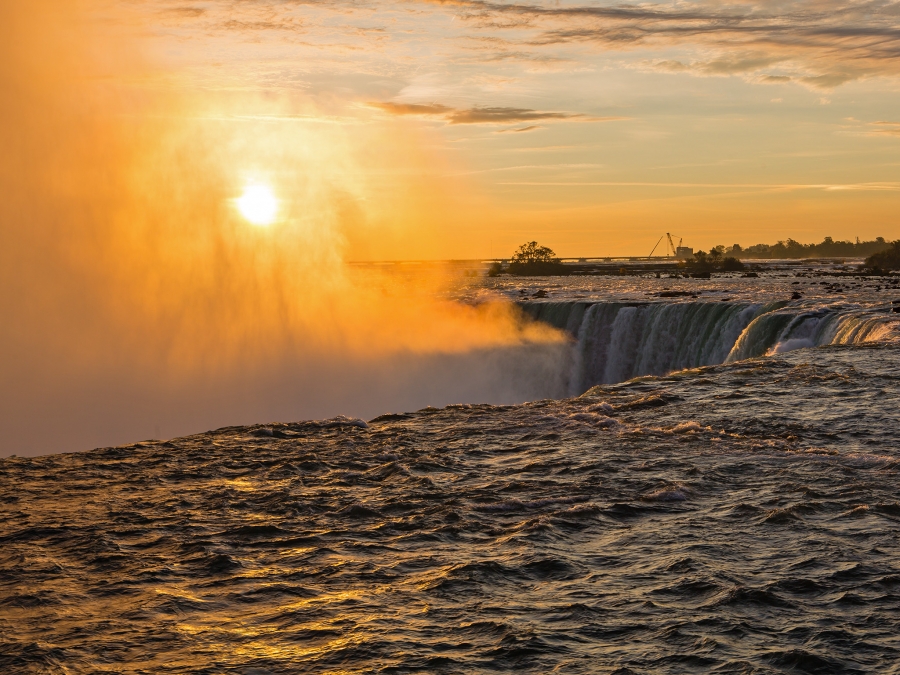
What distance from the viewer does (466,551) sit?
13.4 m

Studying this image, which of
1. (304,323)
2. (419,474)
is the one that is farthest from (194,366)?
(419,474)

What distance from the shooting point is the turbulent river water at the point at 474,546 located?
1012 centimetres

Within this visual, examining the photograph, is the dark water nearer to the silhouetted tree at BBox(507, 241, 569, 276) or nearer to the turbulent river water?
the turbulent river water

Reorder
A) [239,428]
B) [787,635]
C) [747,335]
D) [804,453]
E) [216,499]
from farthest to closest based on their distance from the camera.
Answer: [747,335], [239,428], [804,453], [216,499], [787,635]

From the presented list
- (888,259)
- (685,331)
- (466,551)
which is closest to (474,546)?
(466,551)

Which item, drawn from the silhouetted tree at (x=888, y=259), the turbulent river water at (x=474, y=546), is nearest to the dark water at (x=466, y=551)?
the turbulent river water at (x=474, y=546)

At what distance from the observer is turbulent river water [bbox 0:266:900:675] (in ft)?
33.2

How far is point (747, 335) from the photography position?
43.8 metres

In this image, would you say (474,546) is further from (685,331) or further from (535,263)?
(535,263)

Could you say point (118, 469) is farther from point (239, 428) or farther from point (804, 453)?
point (804, 453)

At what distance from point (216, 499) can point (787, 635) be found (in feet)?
33.0

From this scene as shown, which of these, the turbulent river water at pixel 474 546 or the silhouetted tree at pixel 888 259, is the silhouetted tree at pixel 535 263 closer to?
the silhouetted tree at pixel 888 259

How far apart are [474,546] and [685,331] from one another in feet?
131

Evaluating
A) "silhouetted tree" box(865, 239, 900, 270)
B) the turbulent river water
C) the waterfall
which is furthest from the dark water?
"silhouetted tree" box(865, 239, 900, 270)
